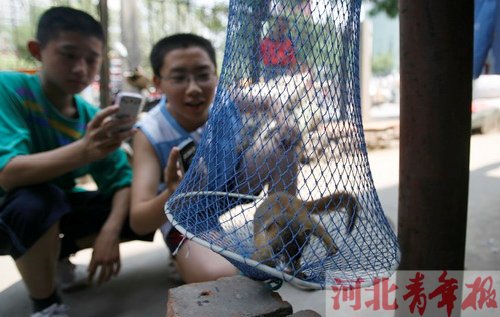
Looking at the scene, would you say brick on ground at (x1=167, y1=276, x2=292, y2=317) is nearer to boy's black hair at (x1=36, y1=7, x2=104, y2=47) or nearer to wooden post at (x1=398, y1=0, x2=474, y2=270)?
wooden post at (x1=398, y1=0, x2=474, y2=270)

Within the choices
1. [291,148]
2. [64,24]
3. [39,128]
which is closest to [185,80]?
[64,24]

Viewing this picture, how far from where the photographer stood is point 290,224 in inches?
36.9

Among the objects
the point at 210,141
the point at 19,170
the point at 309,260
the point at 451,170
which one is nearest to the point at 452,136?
the point at 451,170

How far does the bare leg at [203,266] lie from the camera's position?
5.15 feet

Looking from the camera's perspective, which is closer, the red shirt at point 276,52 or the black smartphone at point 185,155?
the red shirt at point 276,52

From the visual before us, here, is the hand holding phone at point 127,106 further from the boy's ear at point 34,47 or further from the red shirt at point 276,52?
the red shirt at point 276,52

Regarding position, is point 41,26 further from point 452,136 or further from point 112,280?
point 452,136

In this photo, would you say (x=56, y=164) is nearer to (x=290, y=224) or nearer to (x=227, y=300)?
(x=227, y=300)

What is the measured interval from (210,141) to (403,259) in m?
0.69

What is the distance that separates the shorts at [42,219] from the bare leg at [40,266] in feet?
0.10

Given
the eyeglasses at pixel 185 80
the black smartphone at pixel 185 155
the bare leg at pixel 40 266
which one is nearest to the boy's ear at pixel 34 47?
the eyeglasses at pixel 185 80

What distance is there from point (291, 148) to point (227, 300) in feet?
1.39

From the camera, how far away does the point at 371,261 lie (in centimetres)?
94

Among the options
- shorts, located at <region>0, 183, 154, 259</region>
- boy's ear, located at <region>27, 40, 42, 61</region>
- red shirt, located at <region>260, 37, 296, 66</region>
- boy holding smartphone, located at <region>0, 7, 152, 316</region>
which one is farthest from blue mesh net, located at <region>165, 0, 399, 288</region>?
boy's ear, located at <region>27, 40, 42, 61</region>
